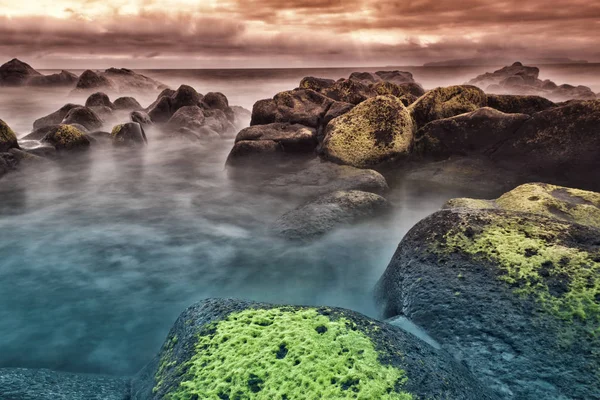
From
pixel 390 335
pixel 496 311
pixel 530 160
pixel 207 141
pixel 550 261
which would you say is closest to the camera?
pixel 390 335

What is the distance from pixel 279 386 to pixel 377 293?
353cm

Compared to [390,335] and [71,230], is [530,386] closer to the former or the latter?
[390,335]

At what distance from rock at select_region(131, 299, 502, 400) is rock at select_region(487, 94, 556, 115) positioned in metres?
12.5

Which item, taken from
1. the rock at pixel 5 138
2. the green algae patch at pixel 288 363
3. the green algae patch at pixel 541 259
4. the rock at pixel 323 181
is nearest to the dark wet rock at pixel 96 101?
the rock at pixel 5 138

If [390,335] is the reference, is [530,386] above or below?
below

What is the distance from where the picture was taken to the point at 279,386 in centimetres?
268

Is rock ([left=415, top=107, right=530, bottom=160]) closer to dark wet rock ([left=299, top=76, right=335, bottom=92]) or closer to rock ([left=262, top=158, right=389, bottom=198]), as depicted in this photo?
rock ([left=262, top=158, right=389, bottom=198])

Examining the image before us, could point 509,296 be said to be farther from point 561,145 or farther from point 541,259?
point 561,145

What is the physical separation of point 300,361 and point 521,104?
13603mm

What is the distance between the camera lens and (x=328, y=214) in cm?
838

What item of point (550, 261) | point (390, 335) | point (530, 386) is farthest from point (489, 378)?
point (550, 261)

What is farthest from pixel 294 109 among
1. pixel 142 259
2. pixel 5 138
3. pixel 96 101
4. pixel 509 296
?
pixel 96 101

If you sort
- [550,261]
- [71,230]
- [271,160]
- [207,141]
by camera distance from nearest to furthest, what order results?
1. [550,261]
2. [71,230]
3. [271,160]
4. [207,141]

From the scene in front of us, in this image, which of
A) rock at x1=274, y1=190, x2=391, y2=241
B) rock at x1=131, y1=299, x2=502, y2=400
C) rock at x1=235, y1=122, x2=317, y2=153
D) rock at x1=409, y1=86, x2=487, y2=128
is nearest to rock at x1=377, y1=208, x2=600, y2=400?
rock at x1=131, y1=299, x2=502, y2=400
